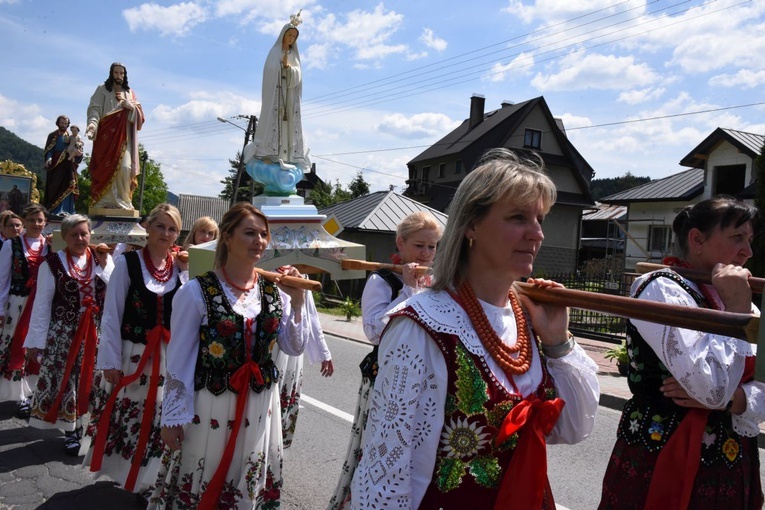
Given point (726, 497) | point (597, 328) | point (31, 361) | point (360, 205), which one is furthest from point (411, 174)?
point (726, 497)

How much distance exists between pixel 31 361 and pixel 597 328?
1289cm

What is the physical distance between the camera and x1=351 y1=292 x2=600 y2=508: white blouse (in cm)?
180

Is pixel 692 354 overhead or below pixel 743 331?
below

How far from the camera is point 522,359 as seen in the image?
199 cm

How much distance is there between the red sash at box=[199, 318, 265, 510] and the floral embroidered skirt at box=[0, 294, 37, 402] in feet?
14.9

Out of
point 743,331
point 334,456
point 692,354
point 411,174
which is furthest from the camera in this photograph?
point 411,174

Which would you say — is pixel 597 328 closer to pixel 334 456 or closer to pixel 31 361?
pixel 334 456

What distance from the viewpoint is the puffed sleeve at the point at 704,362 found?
8.02 ft

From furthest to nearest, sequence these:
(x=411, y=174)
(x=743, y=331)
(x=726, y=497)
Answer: (x=411, y=174), (x=726, y=497), (x=743, y=331)

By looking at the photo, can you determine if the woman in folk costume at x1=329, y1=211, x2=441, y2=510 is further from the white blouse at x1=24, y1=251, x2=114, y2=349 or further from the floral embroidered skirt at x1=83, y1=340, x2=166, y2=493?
the white blouse at x1=24, y1=251, x2=114, y2=349

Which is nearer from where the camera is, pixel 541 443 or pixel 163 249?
pixel 541 443

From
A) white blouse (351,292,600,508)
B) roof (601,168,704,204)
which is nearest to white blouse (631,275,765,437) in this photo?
white blouse (351,292,600,508)

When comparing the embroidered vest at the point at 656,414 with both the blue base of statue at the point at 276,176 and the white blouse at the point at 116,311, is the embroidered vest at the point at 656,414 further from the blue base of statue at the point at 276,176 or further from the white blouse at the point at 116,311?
the white blouse at the point at 116,311

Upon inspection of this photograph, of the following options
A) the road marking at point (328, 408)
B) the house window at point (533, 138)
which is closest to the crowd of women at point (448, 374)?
the road marking at point (328, 408)
